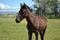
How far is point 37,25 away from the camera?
6051 millimetres

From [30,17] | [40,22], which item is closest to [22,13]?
[30,17]

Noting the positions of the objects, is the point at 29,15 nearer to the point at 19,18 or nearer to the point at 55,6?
the point at 19,18

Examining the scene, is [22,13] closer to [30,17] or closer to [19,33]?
[30,17]

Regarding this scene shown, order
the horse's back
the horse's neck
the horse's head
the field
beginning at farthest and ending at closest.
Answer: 1. the field
2. the horse's back
3. the horse's neck
4. the horse's head

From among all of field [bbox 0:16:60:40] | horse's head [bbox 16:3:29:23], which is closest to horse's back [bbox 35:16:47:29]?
horse's head [bbox 16:3:29:23]

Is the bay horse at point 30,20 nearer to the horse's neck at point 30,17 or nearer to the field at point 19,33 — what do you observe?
the horse's neck at point 30,17


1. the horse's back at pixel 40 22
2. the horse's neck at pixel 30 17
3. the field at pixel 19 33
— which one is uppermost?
the horse's neck at pixel 30 17

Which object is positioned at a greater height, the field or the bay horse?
the bay horse

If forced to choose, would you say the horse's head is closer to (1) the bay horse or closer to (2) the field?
(1) the bay horse

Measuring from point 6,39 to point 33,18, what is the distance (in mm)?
2929

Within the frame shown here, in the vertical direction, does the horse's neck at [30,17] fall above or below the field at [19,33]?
above

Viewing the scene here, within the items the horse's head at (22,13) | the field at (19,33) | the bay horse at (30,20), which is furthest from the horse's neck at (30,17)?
the field at (19,33)

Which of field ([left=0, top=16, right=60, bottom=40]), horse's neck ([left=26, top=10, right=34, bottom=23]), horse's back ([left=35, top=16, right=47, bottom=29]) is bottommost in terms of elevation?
field ([left=0, top=16, right=60, bottom=40])

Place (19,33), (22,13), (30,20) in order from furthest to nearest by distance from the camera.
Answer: (19,33)
(30,20)
(22,13)
